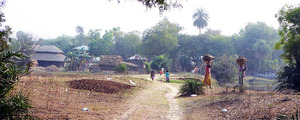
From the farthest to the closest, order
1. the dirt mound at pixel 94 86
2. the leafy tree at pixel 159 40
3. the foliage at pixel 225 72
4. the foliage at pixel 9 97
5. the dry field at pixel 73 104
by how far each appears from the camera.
A: the leafy tree at pixel 159 40, the foliage at pixel 225 72, the dirt mound at pixel 94 86, the dry field at pixel 73 104, the foliage at pixel 9 97

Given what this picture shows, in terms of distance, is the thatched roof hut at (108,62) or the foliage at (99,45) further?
the foliage at (99,45)

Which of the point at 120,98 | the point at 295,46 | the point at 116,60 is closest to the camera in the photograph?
the point at 120,98

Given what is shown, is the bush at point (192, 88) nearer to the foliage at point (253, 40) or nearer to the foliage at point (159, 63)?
the foliage at point (159, 63)

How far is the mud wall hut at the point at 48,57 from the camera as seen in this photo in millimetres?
54781

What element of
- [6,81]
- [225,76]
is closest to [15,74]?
[6,81]

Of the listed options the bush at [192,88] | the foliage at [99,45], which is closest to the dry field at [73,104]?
the bush at [192,88]

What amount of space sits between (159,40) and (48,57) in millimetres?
25739

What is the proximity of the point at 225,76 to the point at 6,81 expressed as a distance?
3192 cm

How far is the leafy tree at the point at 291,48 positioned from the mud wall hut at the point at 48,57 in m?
46.6

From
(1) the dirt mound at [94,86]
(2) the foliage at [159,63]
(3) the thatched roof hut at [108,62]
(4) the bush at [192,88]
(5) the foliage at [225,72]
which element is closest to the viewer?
(1) the dirt mound at [94,86]

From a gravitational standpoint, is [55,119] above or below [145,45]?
below

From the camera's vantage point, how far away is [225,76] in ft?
116

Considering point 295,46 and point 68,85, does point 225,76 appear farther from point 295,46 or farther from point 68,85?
point 68,85

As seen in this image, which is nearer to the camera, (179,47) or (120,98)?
(120,98)
